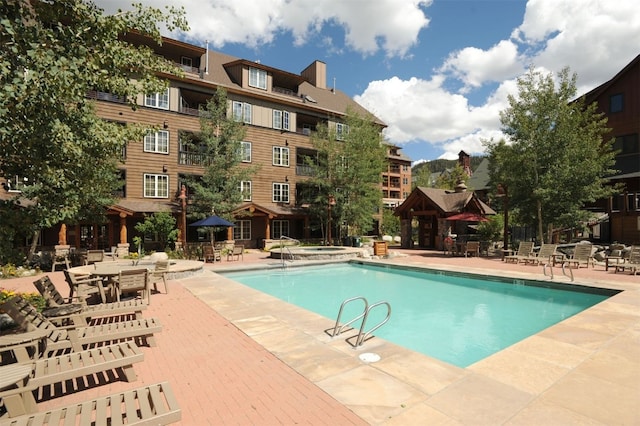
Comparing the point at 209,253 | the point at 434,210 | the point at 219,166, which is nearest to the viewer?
the point at 209,253

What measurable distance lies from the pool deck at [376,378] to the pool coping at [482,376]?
0.01 metres

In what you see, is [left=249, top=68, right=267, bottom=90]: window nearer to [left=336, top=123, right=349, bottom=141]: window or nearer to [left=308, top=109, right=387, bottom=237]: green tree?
[left=308, top=109, right=387, bottom=237]: green tree

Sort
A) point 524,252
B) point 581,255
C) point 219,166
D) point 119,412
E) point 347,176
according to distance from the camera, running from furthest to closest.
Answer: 1. point 347,176
2. point 219,166
3. point 524,252
4. point 581,255
5. point 119,412

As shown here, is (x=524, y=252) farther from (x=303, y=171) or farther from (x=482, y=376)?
(x=303, y=171)

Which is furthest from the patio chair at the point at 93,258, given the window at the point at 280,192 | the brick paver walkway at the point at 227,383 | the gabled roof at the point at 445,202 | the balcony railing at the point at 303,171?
the gabled roof at the point at 445,202

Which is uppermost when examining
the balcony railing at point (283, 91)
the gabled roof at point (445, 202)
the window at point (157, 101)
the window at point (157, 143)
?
the balcony railing at point (283, 91)

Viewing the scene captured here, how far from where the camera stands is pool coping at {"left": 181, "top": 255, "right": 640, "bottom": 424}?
370cm

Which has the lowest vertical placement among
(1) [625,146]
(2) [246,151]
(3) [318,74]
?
(1) [625,146]

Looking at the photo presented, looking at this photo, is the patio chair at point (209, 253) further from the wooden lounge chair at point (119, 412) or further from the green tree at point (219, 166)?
the wooden lounge chair at point (119, 412)

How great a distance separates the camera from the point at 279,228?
2958 centimetres

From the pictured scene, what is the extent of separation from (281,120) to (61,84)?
26.0 meters

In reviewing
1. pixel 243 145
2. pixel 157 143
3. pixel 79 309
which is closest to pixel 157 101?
pixel 157 143

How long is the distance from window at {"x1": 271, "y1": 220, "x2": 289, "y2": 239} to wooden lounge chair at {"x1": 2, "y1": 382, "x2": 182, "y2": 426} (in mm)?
25897

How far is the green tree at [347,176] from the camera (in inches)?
1051
